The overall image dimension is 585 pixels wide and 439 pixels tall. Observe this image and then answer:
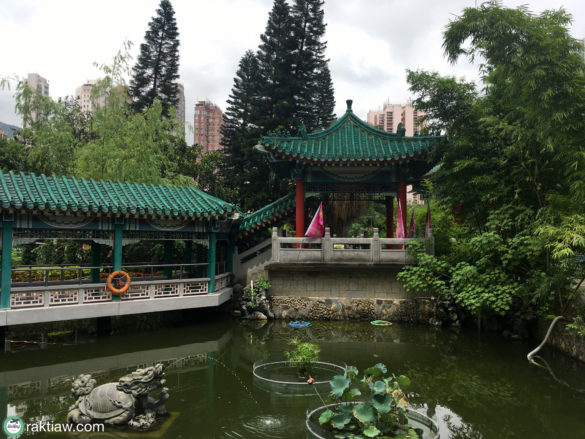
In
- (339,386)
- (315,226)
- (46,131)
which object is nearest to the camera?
(339,386)

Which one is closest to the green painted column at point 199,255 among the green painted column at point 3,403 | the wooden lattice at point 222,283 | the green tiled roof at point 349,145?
the wooden lattice at point 222,283

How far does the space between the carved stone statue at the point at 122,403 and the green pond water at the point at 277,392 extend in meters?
0.19

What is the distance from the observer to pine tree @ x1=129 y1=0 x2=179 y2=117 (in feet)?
83.5

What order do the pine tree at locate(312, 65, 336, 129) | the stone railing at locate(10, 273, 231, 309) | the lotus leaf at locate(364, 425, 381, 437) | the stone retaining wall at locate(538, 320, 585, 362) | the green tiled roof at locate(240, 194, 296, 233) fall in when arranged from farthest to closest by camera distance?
the pine tree at locate(312, 65, 336, 129) < the green tiled roof at locate(240, 194, 296, 233) < the stone railing at locate(10, 273, 231, 309) < the stone retaining wall at locate(538, 320, 585, 362) < the lotus leaf at locate(364, 425, 381, 437)

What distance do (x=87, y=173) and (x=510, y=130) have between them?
572 inches

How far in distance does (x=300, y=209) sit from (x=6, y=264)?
808 cm

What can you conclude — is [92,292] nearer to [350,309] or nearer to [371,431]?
[350,309]

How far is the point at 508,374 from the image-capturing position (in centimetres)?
782

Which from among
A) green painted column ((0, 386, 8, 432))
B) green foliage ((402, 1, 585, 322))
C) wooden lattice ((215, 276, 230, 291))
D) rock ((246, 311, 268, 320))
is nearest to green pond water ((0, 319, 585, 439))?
green painted column ((0, 386, 8, 432))

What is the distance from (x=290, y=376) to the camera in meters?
7.27

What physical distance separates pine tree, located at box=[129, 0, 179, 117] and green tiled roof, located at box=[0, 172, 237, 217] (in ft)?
52.9

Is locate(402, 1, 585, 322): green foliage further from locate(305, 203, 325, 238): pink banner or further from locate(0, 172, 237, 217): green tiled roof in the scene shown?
locate(0, 172, 237, 217): green tiled roof

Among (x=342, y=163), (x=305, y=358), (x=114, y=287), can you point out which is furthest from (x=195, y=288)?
(x=342, y=163)

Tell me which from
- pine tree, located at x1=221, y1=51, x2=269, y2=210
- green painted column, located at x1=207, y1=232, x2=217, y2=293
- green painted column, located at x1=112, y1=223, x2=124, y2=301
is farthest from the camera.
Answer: pine tree, located at x1=221, y1=51, x2=269, y2=210
